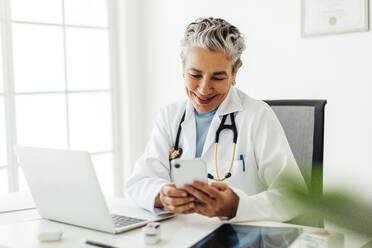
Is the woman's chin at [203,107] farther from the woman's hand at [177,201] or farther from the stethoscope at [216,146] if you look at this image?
the woman's hand at [177,201]

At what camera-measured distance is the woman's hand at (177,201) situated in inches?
50.7

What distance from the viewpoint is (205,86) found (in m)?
1.70

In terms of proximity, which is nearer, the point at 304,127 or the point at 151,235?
the point at 151,235

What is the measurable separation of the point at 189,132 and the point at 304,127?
0.46 m

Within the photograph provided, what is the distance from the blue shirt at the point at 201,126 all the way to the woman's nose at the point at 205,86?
0.14 meters

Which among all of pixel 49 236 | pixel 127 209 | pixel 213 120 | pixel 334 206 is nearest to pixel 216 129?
pixel 213 120

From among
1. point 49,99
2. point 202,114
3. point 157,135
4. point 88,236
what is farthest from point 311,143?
point 49,99

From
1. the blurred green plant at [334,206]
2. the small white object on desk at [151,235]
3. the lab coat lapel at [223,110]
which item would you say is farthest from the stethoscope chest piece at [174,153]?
the blurred green plant at [334,206]

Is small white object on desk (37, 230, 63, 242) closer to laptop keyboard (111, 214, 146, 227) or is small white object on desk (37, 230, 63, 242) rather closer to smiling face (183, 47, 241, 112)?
laptop keyboard (111, 214, 146, 227)

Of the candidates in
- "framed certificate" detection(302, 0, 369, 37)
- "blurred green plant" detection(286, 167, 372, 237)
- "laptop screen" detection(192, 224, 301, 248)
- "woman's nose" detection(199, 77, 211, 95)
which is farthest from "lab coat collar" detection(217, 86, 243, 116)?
"blurred green plant" detection(286, 167, 372, 237)

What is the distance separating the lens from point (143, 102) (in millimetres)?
3637

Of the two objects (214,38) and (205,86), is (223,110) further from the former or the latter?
(214,38)

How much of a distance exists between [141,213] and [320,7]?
179 centimetres

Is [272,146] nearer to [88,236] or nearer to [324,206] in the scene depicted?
[88,236]
